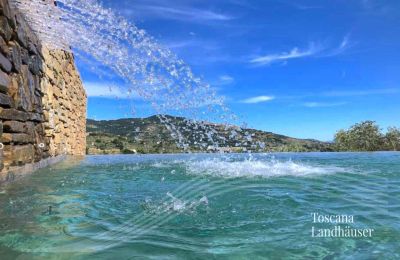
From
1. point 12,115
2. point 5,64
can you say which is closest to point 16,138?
point 12,115

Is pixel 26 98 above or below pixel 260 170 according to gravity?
above

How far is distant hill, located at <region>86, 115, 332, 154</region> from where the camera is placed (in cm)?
1186

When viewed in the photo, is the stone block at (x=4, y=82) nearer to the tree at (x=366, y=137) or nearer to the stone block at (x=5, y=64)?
the stone block at (x=5, y=64)

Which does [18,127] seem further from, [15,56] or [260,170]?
[260,170]

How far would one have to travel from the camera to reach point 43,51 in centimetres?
1096

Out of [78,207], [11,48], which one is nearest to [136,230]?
[78,207]

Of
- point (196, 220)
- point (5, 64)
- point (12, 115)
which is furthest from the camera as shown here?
point (12, 115)

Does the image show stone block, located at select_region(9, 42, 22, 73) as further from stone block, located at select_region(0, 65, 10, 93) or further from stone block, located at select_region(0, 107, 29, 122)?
stone block, located at select_region(0, 107, 29, 122)

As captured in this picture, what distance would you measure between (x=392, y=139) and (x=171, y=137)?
A: 5412cm

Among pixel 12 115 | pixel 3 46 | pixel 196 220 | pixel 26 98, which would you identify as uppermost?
pixel 3 46

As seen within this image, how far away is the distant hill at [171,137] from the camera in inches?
467

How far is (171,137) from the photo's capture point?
56.7ft

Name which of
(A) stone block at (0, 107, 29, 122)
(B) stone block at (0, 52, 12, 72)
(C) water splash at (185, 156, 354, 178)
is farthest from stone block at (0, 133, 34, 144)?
(C) water splash at (185, 156, 354, 178)

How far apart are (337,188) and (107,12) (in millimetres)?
6319
